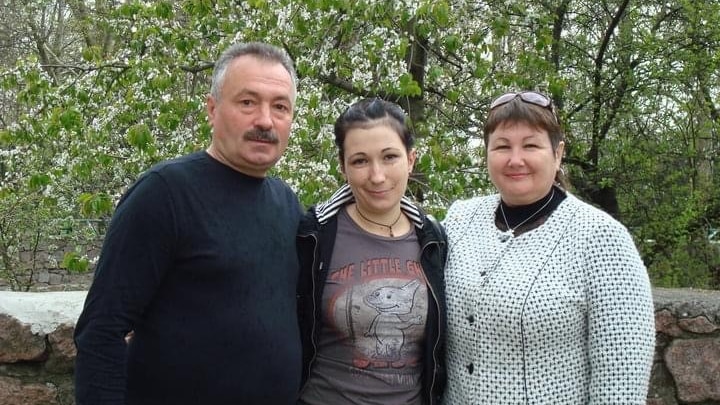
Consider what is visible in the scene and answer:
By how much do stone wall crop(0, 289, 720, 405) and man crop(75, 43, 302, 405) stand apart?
2.76ft

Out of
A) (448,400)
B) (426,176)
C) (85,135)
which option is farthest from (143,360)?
(85,135)

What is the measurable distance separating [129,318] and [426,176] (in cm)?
356

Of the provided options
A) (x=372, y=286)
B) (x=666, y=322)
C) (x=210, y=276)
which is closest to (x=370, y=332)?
(x=372, y=286)

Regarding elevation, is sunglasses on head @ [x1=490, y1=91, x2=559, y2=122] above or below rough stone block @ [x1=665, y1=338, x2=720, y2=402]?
above

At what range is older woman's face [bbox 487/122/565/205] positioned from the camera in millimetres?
2148

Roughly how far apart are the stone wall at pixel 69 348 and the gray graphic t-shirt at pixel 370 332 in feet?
3.48

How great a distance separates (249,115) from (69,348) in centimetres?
121

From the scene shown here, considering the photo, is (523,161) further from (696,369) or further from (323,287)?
(696,369)

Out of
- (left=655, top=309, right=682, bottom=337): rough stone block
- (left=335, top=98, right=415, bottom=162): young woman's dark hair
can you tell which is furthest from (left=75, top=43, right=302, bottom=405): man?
(left=655, top=309, right=682, bottom=337): rough stone block

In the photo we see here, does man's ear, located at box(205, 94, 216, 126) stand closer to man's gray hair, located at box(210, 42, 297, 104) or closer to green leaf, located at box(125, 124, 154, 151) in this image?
man's gray hair, located at box(210, 42, 297, 104)

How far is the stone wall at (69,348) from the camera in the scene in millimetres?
2701

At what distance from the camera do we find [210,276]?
78.9 inches

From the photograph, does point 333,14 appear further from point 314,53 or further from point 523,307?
point 523,307

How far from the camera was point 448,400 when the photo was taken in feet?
7.41
